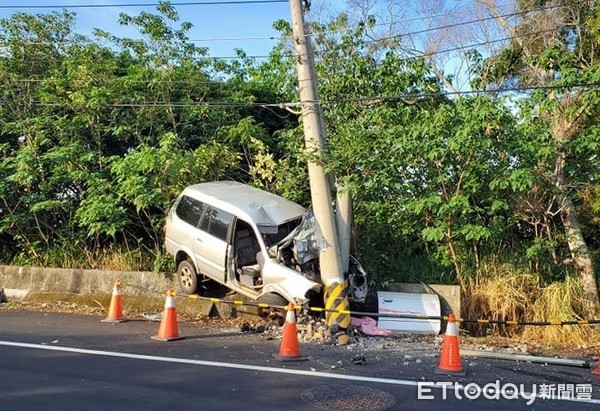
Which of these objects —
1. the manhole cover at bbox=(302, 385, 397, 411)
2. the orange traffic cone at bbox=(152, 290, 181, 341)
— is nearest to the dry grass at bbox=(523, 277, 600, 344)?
the manhole cover at bbox=(302, 385, 397, 411)

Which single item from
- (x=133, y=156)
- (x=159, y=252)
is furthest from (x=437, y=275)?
(x=133, y=156)

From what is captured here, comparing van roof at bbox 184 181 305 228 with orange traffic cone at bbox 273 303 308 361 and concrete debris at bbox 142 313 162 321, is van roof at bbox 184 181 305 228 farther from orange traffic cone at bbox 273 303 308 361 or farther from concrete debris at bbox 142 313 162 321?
orange traffic cone at bbox 273 303 308 361

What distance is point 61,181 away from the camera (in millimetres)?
13164

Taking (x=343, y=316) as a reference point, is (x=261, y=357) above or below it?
below

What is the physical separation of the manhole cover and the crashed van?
2965 millimetres

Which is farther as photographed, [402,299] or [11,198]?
[11,198]

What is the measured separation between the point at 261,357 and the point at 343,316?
6.46 ft

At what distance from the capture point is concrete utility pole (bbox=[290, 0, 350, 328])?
9.12m

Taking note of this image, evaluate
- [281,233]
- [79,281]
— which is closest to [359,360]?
[281,233]

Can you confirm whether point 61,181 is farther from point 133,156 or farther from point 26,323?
point 26,323

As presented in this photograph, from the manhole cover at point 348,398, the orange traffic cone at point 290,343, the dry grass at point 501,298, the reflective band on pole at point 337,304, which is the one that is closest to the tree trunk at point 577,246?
the dry grass at point 501,298

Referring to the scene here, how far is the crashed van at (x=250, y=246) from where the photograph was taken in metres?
9.32
